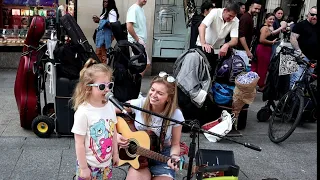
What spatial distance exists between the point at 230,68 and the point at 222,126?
754 millimetres

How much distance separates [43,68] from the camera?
426 centimetres

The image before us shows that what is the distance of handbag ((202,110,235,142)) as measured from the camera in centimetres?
450

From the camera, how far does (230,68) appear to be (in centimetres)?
466

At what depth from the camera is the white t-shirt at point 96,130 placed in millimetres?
2438

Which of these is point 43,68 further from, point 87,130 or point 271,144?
point 271,144

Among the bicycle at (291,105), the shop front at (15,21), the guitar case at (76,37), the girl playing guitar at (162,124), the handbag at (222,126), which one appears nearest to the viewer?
the girl playing guitar at (162,124)

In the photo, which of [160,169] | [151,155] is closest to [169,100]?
[151,155]

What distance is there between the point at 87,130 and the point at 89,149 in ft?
0.46

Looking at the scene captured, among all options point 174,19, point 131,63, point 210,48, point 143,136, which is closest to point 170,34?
point 174,19

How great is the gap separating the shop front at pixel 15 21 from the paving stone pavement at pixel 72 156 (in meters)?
2.79

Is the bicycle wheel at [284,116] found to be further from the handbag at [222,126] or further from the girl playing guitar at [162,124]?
the girl playing guitar at [162,124]

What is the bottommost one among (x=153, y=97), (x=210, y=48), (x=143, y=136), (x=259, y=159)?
(x=259, y=159)

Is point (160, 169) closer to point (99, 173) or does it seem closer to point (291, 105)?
point (99, 173)

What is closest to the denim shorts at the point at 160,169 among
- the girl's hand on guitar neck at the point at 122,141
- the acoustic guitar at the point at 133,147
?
the acoustic guitar at the point at 133,147
